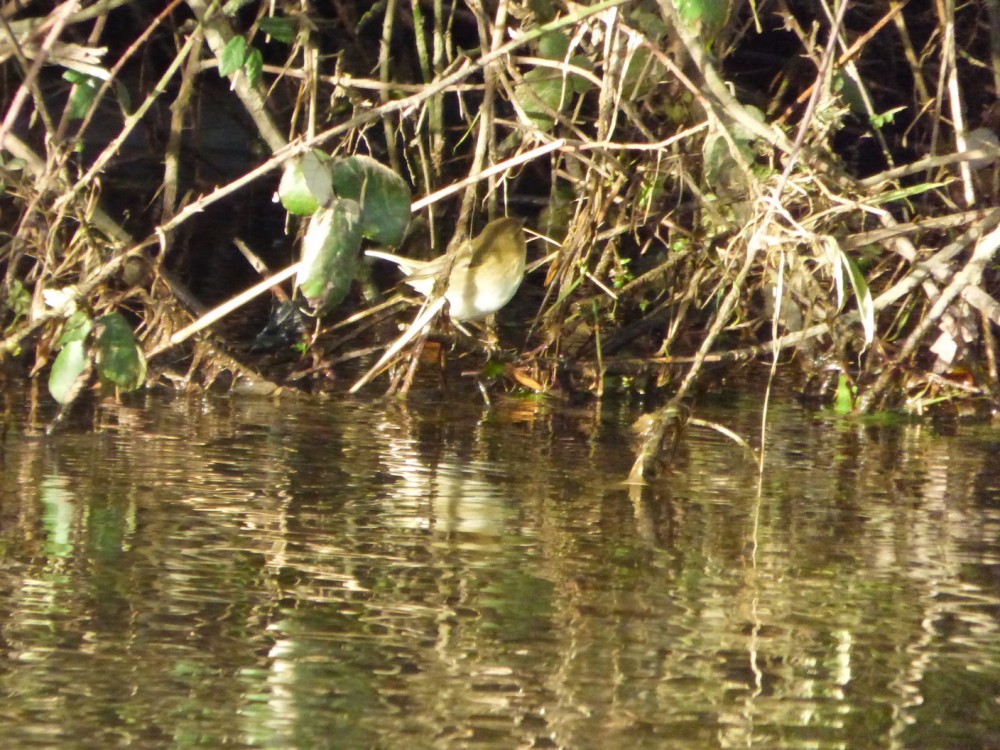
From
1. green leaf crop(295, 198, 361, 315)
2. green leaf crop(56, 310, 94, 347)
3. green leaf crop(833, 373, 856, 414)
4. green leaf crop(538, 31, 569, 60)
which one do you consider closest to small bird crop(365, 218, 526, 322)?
green leaf crop(295, 198, 361, 315)

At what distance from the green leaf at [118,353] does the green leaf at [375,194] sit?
0.45 m

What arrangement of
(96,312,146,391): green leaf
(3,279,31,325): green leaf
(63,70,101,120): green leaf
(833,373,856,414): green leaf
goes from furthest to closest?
(833,373,856,414): green leaf < (3,279,31,325): green leaf < (63,70,101,120): green leaf < (96,312,146,391): green leaf

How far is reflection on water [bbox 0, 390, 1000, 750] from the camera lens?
1.73m

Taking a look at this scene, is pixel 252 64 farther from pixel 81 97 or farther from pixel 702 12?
pixel 702 12

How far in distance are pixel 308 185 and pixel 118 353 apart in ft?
1.51

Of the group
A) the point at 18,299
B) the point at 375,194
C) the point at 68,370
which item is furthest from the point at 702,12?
the point at 18,299

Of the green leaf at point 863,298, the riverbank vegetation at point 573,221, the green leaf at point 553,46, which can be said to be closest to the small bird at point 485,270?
the riverbank vegetation at point 573,221

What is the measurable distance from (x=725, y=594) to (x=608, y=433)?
3.13 ft

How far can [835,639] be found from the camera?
2.00 m

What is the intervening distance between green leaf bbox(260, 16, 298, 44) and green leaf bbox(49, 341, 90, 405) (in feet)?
2.17

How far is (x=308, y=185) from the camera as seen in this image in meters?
2.72

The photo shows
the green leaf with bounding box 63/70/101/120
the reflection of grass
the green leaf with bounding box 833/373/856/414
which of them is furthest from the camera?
the green leaf with bounding box 833/373/856/414

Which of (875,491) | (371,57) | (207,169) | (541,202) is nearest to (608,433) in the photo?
(875,491)

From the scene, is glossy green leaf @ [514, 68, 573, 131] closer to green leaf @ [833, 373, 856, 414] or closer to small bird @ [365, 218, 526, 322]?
small bird @ [365, 218, 526, 322]
